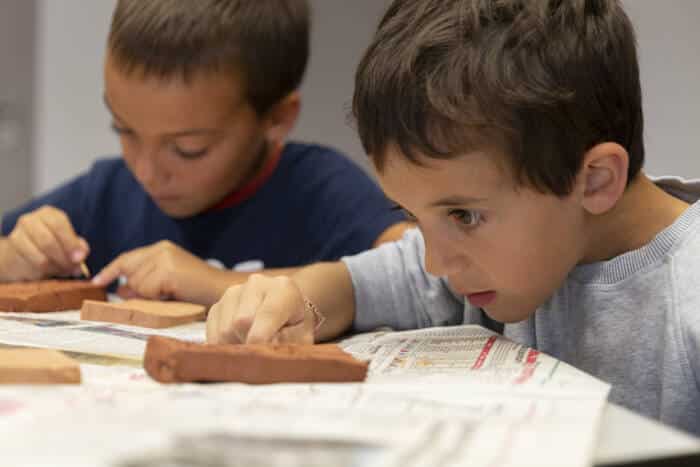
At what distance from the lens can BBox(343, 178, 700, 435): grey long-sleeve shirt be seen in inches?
31.1

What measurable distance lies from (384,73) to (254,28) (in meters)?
0.56

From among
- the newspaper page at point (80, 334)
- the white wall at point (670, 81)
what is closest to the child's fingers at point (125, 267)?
the newspaper page at point (80, 334)

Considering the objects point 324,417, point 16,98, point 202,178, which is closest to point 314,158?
point 202,178

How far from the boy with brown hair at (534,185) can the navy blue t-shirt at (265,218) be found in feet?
1.57

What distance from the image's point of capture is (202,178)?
4.25 ft

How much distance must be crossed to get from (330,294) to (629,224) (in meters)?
0.29

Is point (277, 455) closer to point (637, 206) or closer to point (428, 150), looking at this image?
point (428, 150)

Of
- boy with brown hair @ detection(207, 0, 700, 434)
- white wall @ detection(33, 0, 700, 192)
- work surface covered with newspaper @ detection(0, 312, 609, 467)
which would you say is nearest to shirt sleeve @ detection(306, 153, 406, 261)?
boy with brown hair @ detection(207, 0, 700, 434)

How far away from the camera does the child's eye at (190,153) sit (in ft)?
4.14

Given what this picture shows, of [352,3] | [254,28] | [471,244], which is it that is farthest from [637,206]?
[352,3]

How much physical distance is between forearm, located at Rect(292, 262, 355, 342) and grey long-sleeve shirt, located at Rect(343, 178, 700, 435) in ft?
0.05

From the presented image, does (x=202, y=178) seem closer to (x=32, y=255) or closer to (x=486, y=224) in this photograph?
(x=32, y=255)

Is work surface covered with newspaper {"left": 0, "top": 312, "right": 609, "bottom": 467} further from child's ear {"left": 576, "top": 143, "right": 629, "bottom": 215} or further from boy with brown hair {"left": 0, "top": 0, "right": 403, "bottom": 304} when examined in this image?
boy with brown hair {"left": 0, "top": 0, "right": 403, "bottom": 304}

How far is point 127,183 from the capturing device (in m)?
1.47
